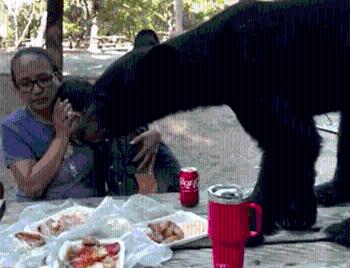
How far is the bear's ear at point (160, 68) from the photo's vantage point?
2.26 meters

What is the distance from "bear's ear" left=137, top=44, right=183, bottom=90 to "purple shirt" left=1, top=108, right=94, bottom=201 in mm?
434

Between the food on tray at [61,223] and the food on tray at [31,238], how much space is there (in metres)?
0.04

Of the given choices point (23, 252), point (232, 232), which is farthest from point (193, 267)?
point (23, 252)

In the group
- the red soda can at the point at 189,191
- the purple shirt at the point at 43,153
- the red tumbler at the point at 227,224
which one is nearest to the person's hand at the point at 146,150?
the purple shirt at the point at 43,153

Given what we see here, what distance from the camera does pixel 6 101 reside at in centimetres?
676

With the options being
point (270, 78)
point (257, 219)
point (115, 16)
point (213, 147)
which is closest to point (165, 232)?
point (257, 219)

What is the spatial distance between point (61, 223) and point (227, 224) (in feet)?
2.18

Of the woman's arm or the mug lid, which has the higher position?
the mug lid

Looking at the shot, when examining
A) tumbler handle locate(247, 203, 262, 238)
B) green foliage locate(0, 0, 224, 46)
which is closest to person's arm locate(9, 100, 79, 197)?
tumbler handle locate(247, 203, 262, 238)

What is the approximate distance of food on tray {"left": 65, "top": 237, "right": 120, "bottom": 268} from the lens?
169 cm

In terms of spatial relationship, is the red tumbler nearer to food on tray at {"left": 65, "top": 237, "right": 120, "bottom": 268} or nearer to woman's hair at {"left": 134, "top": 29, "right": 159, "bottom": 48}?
food on tray at {"left": 65, "top": 237, "right": 120, "bottom": 268}

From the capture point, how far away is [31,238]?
6.16 ft

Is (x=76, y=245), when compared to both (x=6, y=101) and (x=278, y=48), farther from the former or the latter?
(x=6, y=101)

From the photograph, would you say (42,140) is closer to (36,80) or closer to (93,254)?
(36,80)
